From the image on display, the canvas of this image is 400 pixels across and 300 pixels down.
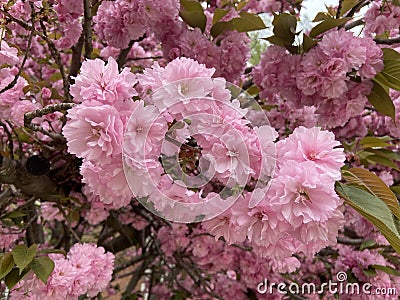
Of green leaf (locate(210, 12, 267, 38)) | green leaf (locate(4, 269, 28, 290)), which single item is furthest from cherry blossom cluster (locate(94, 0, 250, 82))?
green leaf (locate(4, 269, 28, 290))

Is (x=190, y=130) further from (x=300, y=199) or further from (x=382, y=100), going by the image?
(x=382, y=100)

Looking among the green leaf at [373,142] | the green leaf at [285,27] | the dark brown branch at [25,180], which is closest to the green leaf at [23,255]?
the dark brown branch at [25,180]

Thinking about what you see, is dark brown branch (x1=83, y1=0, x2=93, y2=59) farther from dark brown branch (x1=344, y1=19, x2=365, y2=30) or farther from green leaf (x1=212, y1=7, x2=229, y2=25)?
dark brown branch (x1=344, y1=19, x2=365, y2=30)

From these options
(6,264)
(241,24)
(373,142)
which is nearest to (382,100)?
(373,142)

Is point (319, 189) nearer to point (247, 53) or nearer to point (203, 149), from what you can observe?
point (203, 149)

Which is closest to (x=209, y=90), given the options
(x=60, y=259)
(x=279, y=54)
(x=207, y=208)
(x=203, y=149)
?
(x=203, y=149)

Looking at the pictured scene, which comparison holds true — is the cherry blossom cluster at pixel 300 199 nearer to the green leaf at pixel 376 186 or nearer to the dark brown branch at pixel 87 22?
the green leaf at pixel 376 186

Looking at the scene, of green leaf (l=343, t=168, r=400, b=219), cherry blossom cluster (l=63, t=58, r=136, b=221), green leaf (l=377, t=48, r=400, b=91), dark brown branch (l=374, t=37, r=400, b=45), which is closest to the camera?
cherry blossom cluster (l=63, t=58, r=136, b=221)
